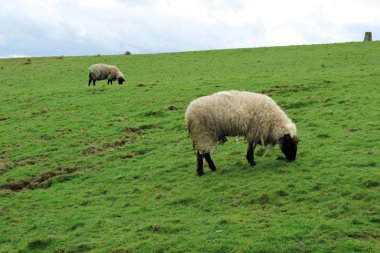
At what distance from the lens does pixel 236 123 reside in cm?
1391

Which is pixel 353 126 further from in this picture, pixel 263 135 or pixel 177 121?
pixel 177 121

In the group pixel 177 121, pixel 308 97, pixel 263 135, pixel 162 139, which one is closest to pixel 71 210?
pixel 263 135

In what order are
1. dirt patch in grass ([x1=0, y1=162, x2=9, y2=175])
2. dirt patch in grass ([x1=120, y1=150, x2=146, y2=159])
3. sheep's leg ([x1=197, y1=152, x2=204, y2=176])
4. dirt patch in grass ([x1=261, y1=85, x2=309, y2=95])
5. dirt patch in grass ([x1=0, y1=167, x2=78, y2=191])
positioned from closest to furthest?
sheep's leg ([x1=197, y1=152, x2=204, y2=176]), dirt patch in grass ([x1=0, y1=167, x2=78, y2=191]), dirt patch in grass ([x1=0, y1=162, x2=9, y2=175]), dirt patch in grass ([x1=120, y1=150, x2=146, y2=159]), dirt patch in grass ([x1=261, y1=85, x2=309, y2=95])

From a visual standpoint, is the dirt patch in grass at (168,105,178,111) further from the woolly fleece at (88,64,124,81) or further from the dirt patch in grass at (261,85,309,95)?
the woolly fleece at (88,64,124,81)

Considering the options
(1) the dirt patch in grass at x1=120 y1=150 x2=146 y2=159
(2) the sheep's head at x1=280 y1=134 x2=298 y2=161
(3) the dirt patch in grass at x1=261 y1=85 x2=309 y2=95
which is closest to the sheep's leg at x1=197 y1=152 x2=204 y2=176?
(2) the sheep's head at x1=280 y1=134 x2=298 y2=161

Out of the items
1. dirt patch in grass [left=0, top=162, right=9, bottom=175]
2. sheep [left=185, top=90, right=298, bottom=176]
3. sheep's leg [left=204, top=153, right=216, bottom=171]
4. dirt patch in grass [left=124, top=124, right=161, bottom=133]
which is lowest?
dirt patch in grass [left=0, top=162, right=9, bottom=175]

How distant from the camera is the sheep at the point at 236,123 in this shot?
13875 mm

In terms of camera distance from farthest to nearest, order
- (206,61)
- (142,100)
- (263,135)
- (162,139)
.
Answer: (206,61)
(142,100)
(162,139)
(263,135)

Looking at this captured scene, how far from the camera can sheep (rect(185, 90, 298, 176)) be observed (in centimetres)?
1388

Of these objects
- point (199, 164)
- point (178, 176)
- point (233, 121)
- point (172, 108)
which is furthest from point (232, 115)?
point (172, 108)

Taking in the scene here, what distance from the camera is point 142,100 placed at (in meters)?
27.7

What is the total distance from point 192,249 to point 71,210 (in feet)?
15.5

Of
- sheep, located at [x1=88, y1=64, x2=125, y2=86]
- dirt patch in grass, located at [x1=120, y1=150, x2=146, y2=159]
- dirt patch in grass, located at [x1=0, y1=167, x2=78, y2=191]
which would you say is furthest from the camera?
sheep, located at [x1=88, y1=64, x2=125, y2=86]

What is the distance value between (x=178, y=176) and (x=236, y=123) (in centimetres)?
238
